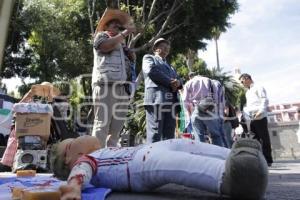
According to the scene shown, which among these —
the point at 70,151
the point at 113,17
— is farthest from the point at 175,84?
the point at 70,151

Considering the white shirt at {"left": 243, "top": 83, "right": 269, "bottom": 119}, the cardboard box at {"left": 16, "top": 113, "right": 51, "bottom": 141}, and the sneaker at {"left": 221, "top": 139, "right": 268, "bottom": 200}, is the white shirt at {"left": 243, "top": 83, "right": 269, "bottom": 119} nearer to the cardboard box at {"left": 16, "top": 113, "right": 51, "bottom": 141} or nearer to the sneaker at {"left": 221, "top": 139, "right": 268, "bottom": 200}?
the cardboard box at {"left": 16, "top": 113, "right": 51, "bottom": 141}

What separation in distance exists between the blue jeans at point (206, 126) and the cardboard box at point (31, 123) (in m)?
1.92

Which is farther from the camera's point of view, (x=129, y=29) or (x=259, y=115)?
(x=259, y=115)

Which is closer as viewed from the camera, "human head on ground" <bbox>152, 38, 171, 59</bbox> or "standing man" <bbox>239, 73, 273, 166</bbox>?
"human head on ground" <bbox>152, 38, 171, 59</bbox>

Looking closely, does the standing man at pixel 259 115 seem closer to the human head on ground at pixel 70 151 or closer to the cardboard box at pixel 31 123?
the cardboard box at pixel 31 123

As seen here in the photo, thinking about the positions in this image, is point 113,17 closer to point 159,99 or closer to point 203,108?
point 159,99

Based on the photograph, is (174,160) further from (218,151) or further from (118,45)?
(118,45)

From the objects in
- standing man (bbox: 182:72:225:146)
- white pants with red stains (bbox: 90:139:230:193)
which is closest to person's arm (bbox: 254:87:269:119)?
standing man (bbox: 182:72:225:146)

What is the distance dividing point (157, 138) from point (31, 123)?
193 centimetres

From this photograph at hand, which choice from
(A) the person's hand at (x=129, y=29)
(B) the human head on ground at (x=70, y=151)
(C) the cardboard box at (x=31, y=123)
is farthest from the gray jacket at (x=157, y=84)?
(B) the human head on ground at (x=70, y=151)

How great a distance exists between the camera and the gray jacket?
4.70 m

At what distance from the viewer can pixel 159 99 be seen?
184 inches

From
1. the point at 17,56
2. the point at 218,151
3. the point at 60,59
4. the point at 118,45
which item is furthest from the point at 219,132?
the point at 17,56

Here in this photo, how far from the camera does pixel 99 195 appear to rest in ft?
7.15
